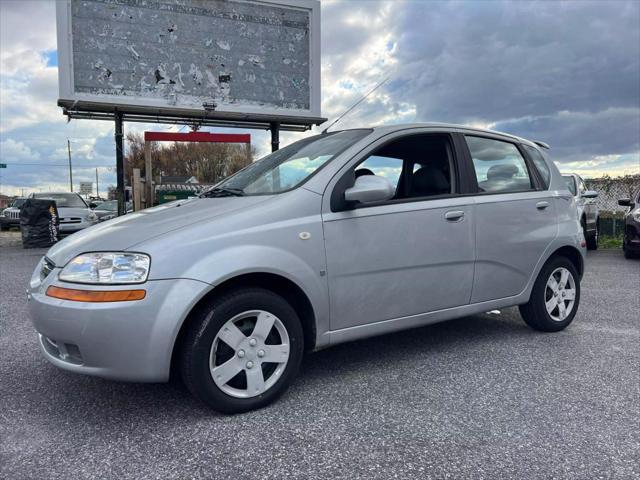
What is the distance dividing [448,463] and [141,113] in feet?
42.8

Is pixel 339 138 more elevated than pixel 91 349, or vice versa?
pixel 339 138

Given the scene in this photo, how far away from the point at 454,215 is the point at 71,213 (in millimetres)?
14075

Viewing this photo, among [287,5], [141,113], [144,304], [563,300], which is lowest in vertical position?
[563,300]

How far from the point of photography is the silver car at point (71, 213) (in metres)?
14.7

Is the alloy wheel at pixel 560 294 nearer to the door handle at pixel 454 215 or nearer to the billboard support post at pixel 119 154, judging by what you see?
the door handle at pixel 454 215

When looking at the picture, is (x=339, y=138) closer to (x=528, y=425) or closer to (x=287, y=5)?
(x=528, y=425)

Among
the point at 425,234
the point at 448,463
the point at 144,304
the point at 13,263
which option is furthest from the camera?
the point at 13,263

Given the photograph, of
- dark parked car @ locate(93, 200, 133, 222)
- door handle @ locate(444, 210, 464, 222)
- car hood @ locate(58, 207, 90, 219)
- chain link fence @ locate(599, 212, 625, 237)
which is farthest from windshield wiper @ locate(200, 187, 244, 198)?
dark parked car @ locate(93, 200, 133, 222)

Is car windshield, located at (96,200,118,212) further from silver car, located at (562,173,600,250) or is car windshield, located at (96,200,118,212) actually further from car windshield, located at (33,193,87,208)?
A: silver car, located at (562,173,600,250)

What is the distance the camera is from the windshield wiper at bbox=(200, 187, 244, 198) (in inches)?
130

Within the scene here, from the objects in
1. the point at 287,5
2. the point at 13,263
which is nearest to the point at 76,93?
the point at 13,263

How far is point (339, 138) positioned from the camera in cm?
358

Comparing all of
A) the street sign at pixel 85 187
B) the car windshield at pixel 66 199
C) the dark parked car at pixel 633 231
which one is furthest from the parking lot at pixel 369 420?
the street sign at pixel 85 187

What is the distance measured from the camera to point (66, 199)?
15.4m
